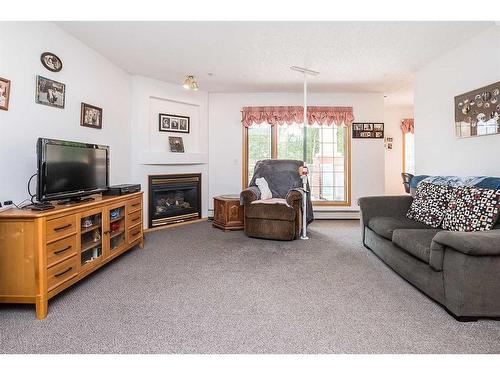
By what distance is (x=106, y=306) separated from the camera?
2.03m

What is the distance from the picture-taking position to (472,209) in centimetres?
224

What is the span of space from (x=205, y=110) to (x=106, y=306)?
157 inches

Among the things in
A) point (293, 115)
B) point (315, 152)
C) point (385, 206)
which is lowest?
point (385, 206)

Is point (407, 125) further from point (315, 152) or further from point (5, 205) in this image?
point (5, 205)

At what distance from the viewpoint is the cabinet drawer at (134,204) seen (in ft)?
10.5

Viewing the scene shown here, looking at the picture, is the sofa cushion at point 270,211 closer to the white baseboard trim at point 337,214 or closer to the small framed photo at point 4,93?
the white baseboard trim at point 337,214

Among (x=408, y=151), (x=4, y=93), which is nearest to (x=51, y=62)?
(x=4, y=93)

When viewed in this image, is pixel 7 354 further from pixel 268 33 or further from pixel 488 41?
pixel 488 41

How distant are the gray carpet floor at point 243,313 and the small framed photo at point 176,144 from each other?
7.36 ft

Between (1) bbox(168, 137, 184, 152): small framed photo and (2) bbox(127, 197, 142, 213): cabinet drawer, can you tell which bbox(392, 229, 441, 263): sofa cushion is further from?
(1) bbox(168, 137, 184, 152): small framed photo

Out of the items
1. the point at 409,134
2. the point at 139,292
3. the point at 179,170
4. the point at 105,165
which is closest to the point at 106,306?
the point at 139,292

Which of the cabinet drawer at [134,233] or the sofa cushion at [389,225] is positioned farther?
the cabinet drawer at [134,233]

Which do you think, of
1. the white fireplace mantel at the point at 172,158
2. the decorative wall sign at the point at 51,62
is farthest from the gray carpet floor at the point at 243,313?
the decorative wall sign at the point at 51,62

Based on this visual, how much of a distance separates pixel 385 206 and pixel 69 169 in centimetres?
316
